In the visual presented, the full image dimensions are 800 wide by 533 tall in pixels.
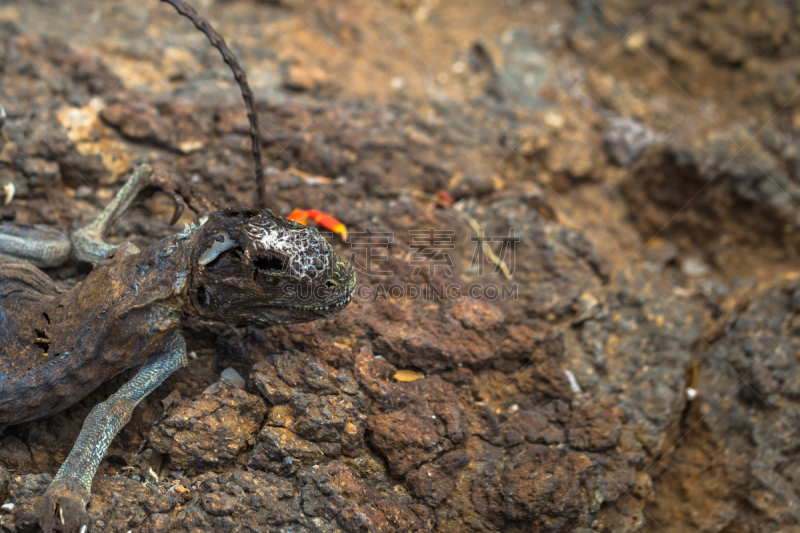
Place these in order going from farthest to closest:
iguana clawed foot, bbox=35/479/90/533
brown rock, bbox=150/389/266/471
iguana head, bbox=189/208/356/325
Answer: brown rock, bbox=150/389/266/471 < iguana head, bbox=189/208/356/325 < iguana clawed foot, bbox=35/479/90/533

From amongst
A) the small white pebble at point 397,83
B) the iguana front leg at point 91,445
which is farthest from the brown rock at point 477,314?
the small white pebble at point 397,83

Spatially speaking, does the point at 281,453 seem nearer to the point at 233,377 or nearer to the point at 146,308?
the point at 233,377

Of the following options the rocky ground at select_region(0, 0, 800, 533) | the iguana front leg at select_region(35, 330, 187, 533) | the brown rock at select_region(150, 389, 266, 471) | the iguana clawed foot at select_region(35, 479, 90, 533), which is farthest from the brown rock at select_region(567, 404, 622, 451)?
the iguana clawed foot at select_region(35, 479, 90, 533)

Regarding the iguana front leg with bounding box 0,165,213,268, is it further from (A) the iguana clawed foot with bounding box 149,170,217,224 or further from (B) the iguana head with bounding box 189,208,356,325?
(B) the iguana head with bounding box 189,208,356,325

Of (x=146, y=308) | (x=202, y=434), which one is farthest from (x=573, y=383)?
(x=146, y=308)

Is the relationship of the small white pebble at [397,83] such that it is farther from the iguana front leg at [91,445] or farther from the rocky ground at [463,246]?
the iguana front leg at [91,445]
